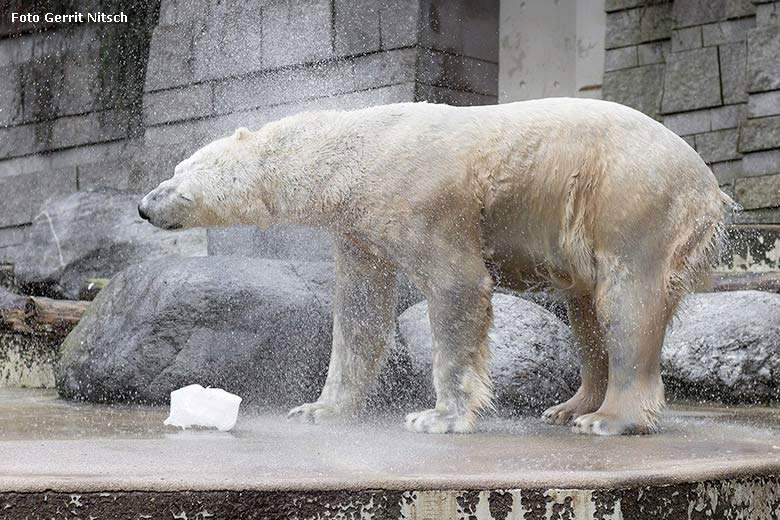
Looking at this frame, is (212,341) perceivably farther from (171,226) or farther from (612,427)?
(612,427)

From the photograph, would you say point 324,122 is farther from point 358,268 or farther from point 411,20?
point 411,20

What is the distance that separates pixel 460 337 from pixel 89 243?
19.5 ft

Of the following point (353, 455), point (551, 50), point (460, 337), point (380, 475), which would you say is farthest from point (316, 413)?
point (551, 50)

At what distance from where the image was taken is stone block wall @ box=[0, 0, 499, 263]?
894cm

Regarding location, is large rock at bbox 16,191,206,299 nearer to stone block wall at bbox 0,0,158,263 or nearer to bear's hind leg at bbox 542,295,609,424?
stone block wall at bbox 0,0,158,263

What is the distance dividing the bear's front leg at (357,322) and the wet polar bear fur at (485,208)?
0.05 meters

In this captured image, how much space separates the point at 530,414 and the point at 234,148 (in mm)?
1767

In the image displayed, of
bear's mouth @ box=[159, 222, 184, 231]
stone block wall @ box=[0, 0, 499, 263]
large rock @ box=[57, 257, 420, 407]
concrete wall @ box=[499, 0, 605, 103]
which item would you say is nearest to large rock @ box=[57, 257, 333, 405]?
large rock @ box=[57, 257, 420, 407]

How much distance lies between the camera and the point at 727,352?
19.5 feet

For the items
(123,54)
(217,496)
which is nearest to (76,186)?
(123,54)

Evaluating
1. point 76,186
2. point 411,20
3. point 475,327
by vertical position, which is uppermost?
point 411,20

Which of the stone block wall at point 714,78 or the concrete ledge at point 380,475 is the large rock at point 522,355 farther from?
the stone block wall at point 714,78

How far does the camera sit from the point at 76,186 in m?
12.2

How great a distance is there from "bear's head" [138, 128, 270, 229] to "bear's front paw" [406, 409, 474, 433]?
99 centimetres
